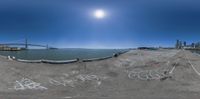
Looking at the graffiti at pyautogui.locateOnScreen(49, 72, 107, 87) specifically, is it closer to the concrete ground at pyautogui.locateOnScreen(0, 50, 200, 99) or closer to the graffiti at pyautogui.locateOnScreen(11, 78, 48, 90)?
the concrete ground at pyautogui.locateOnScreen(0, 50, 200, 99)

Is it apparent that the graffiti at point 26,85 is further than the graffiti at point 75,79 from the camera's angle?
No

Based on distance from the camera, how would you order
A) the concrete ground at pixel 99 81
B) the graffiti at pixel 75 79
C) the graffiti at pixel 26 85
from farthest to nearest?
the graffiti at pixel 75 79 < the graffiti at pixel 26 85 < the concrete ground at pixel 99 81

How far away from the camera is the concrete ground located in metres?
12.2

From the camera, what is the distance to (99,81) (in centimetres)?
1477

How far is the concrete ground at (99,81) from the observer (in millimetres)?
12234

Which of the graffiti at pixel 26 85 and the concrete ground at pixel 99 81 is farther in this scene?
the graffiti at pixel 26 85

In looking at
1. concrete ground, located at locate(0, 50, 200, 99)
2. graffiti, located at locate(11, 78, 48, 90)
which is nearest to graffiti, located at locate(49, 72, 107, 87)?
concrete ground, located at locate(0, 50, 200, 99)

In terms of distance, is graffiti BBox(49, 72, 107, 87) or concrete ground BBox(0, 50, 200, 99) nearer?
concrete ground BBox(0, 50, 200, 99)

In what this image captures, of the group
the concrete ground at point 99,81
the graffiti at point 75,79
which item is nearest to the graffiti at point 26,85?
the concrete ground at point 99,81

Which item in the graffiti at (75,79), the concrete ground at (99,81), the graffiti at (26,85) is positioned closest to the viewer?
the concrete ground at (99,81)

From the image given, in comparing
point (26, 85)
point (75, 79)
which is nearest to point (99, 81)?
point (75, 79)

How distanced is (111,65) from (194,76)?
5.73m

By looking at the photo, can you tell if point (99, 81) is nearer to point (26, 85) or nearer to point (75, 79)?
point (75, 79)

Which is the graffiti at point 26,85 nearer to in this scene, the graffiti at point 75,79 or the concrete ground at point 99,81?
the concrete ground at point 99,81
